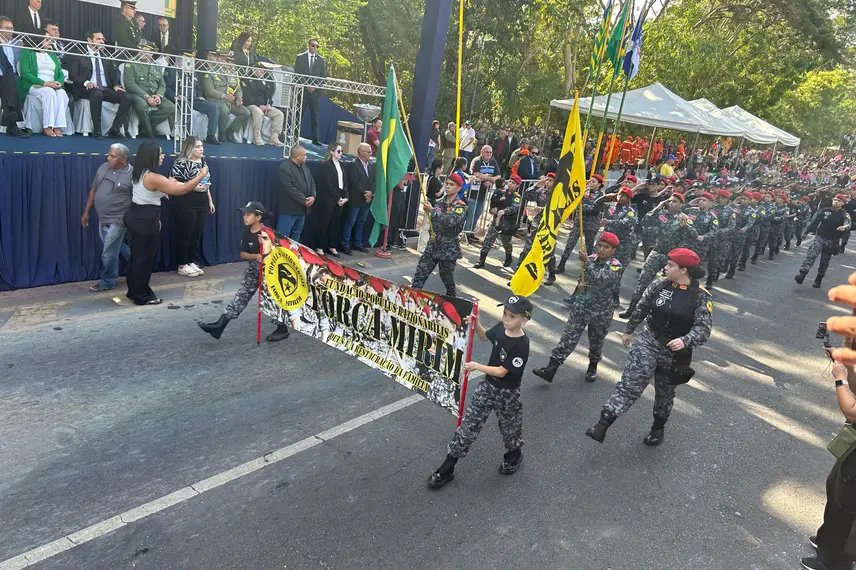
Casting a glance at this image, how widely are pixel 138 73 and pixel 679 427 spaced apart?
985 centimetres

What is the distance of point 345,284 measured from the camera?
612cm

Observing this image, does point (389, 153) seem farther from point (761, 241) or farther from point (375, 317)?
point (761, 241)

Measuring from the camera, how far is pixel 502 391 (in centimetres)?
488

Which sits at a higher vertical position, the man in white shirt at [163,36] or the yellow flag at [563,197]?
the man in white shirt at [163,36]

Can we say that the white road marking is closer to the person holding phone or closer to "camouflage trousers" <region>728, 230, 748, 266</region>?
the person holding phone

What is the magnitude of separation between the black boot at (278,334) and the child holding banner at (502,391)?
3.09 m

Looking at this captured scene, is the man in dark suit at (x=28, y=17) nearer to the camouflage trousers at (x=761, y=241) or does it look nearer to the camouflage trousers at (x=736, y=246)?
the camouflage trousers at (x=736, y=246)

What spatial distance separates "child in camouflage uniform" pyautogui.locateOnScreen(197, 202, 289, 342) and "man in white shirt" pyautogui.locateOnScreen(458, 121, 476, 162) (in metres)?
12.8

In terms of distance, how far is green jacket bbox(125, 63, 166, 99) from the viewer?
1047cm

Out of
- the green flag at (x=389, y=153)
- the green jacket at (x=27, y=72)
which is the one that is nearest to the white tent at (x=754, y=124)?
the green flag at (x=389, y=153)

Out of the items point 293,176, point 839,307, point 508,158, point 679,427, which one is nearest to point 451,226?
point 293,176

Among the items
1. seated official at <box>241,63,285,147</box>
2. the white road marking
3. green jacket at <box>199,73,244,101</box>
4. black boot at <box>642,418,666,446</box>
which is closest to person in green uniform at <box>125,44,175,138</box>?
green jacket at <box>199,73,244,101</box>

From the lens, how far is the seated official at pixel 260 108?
12234 millimetres

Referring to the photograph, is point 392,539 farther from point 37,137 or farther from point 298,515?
point 37,137
